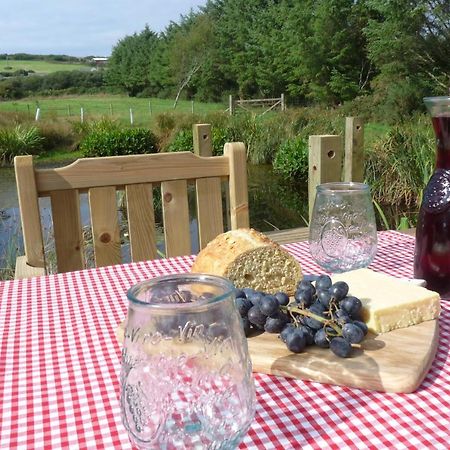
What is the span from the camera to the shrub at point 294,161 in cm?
807

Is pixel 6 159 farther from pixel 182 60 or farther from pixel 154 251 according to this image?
pixel 182 60

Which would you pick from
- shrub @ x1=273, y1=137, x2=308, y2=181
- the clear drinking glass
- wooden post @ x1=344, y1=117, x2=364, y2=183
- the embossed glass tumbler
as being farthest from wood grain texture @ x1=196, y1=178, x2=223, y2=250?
shrub @ x1=273, y1=137, x2=308, y2=181

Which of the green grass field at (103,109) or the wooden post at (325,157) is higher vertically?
the wooden post at (325,157)

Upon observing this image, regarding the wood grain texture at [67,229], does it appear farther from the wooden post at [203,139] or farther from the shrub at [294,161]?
the shrub at [294,161]

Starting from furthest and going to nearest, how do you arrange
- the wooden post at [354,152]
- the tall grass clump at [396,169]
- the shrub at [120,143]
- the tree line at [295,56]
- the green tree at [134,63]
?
the green tree at [134,63] → the tree line at [295,56] → the shrub at [120,143] → the tall grass clump at [396,169] → the wooden post at [354,152]

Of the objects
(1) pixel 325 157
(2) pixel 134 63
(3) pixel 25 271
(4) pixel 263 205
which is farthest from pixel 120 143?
(2) pixel 134 63

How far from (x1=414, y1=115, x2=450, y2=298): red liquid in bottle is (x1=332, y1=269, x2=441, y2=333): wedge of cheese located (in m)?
0.12

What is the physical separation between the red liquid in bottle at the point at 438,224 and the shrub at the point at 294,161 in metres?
7.15

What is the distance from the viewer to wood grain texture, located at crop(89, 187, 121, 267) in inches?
57.9

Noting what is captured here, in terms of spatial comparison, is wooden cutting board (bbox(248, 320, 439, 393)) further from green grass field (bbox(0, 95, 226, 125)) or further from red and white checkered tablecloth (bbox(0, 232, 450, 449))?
green grass field (bbox(0, 95, 226, 125))

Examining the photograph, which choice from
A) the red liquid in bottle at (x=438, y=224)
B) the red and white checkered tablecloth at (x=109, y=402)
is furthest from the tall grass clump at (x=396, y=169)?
the red and white checkered tablecloth at (x=109, y=402)

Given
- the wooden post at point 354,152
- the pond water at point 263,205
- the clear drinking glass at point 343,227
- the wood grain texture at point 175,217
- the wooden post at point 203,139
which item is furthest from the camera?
the pond water at point 263,205

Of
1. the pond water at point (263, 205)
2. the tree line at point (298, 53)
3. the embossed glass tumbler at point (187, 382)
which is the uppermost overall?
the tree line at point (298, 53)

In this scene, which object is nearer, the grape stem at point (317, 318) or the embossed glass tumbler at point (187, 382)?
the embossed glass tumbler at point (187, 382)
